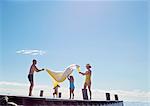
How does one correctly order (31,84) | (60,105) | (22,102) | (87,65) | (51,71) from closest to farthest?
(22,102) < (60,105) < (31,84) < (87,65) < (51,71)

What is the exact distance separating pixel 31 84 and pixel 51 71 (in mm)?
4085

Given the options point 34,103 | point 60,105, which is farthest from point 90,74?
point 34,103

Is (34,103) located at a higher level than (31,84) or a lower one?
lower

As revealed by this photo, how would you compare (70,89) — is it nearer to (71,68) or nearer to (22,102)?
(71,68)

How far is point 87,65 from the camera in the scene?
64.0 ft

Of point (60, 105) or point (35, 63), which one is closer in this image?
point (60, 105)

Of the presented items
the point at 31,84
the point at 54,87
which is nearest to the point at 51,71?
the point at 54,87

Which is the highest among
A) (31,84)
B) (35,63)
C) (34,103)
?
(35,63)

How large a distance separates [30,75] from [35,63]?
30.0 inches

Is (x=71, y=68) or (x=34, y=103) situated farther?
(x=71, y=68)

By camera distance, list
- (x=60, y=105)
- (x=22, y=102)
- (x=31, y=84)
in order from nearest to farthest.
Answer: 1. (x=22, y=102)
2. (x=60, y=105)
3. (x=31, y=84)

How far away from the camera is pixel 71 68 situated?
21500 mm

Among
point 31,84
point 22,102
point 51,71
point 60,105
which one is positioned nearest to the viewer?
point 22,102

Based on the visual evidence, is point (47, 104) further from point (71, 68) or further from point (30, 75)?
point (71, 68)
